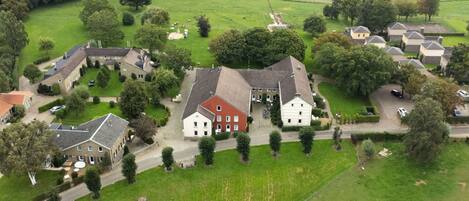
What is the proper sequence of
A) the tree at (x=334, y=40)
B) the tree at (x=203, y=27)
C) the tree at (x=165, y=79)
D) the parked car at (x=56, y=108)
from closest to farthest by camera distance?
the parked car at (x=56, y=108)
the tree at (x=165, y=79)
the tree at (x=334, y=40)
the tree at (x=203, y=27)

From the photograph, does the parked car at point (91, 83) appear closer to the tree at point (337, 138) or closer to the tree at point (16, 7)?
the tree at point (16, 7)

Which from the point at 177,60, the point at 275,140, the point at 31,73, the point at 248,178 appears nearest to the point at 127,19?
the point at 177,60

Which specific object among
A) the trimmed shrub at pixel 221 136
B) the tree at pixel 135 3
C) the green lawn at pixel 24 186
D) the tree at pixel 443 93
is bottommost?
the green lawn at pixel 24 186

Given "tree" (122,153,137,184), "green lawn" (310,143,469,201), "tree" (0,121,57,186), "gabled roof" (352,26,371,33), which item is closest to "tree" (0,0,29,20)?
"tree" (0,121,57,186)

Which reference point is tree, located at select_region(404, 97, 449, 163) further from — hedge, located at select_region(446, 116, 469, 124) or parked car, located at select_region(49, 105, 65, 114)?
parked car, located at select_region(49, 105, 65, 114)

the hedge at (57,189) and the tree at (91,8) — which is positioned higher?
the tree at (91,8)

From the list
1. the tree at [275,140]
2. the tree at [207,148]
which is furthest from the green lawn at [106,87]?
the tree at [275,140]

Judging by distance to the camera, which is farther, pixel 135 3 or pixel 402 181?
pixel 135 3

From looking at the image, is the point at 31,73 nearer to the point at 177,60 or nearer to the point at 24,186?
the point at 177,60
